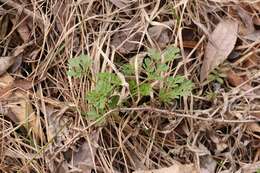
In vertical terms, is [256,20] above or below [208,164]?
above

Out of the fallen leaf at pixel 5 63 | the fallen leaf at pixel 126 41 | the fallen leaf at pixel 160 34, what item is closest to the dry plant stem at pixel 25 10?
the fallen leaf at pixel 5 63

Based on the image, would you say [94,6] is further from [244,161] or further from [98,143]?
[244,161]

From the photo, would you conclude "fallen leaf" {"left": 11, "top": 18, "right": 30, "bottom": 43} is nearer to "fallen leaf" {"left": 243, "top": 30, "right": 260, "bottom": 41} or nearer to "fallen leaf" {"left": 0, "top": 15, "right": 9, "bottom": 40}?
"fallen leaf" {"left": 0, "top": 15, "right": 9, "bottom": 40}

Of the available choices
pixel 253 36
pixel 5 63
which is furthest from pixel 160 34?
pixel 5 63

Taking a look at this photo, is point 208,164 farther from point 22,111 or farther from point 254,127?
point 22,111

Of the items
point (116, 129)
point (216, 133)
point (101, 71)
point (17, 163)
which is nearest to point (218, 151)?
point (216, 133)

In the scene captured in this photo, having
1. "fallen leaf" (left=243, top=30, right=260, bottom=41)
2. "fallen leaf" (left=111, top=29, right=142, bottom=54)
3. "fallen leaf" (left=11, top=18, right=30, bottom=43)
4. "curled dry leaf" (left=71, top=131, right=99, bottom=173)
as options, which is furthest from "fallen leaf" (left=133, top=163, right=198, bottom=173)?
"fallen leaf" (left=11, top=18, right=30, bottom=43)
